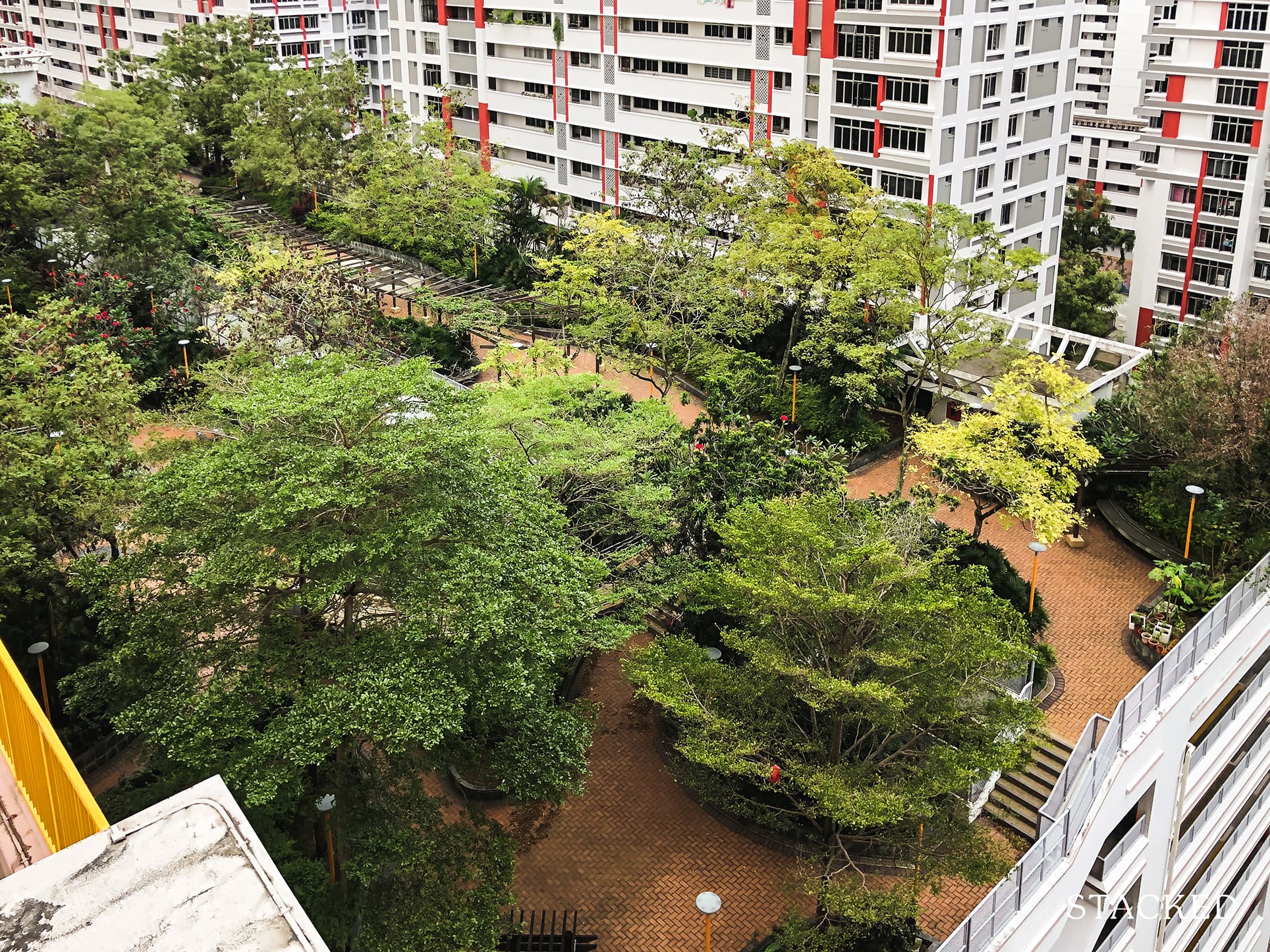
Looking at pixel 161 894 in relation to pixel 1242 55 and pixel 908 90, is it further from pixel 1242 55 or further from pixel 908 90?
pixel 1242 55

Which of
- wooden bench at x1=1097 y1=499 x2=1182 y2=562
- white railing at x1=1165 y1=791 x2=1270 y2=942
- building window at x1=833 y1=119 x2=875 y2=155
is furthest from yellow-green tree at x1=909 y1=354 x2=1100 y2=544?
building window at x1=833 y1=119 x2=875 y2=155

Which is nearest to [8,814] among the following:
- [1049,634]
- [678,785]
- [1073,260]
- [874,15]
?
[678,785]

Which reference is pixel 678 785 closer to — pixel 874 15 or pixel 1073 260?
pixel 874 15

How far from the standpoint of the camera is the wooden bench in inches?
1223

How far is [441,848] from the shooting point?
18.0m

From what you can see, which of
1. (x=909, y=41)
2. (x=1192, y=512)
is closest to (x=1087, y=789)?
(x=1192, y=512)

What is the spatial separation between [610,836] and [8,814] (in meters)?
14.7

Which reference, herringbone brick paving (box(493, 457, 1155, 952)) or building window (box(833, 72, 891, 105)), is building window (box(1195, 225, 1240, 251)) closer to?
building window (box(833, 72, 891, 105))

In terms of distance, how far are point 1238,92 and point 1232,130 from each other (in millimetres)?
1719

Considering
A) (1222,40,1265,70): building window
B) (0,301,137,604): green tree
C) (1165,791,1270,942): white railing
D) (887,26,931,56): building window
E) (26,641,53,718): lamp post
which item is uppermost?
(887,26,931,56): building window

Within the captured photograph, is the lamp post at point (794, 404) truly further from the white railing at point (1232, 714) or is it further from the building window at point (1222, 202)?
the building window at point (1222, 202)

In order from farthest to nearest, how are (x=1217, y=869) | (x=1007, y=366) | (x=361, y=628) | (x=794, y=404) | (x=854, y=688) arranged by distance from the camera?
(x=794, y=404) → (x=1007, y=366) → (x=1217, y=869) → (x=361, y=628) → (x=854, y=688)

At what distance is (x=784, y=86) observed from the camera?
47.9 meters

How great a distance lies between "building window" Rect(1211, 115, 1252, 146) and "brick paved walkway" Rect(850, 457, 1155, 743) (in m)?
30.3
